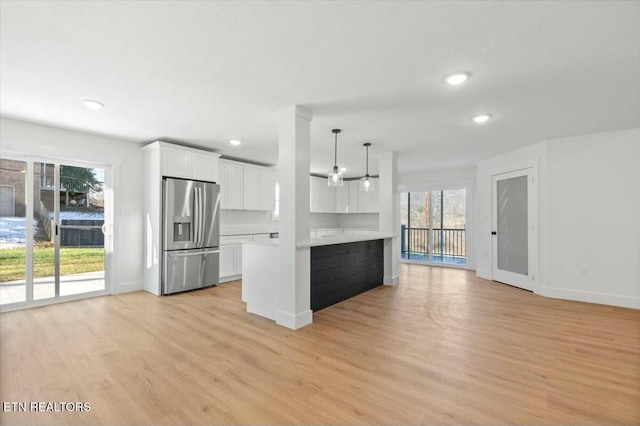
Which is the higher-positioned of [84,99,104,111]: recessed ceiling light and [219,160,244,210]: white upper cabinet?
[84,99,104,111]: recessed ceiling light

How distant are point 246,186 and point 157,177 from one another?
6.06ft

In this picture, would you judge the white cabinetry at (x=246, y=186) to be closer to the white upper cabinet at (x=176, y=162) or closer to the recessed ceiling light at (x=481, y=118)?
the white upper cabinet at (x=176, y=162)

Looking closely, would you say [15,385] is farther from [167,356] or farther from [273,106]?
[273,106]

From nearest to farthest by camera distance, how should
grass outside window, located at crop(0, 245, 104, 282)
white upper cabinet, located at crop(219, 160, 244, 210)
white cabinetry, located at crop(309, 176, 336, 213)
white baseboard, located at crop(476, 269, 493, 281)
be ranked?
grass outside window, located at crop(0, 245, 104, 282) → white upper cabinet, located at crop(219, 160, 244, 210) → white baseboard, located at crop(476, 269, 493, 281) → white cabinetry, located at crop(309, 176, 336, 213)

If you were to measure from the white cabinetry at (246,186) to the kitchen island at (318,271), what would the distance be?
7.39ft

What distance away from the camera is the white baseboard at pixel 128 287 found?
4.83 meters

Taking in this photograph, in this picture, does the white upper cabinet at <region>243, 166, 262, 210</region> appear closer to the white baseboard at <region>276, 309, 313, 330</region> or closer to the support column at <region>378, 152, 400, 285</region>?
the support column at <region>378, 152, 400, 285</region>

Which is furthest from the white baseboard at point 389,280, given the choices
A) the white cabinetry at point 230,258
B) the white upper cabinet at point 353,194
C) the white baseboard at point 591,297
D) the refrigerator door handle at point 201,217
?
the white upper cabinet at point 353,194

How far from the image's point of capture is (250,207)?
6.42 m

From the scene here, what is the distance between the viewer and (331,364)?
253 centimetres

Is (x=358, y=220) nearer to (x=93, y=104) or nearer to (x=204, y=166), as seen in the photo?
(x=204, y=166)

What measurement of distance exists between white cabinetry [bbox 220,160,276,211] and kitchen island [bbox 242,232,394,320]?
88.7 inches

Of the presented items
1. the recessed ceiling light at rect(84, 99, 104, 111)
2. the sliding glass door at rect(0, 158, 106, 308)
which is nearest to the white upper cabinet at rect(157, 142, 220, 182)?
the sliding glass door at rect(0, 158, 106, 308)

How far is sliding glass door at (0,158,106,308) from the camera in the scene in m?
4.01
